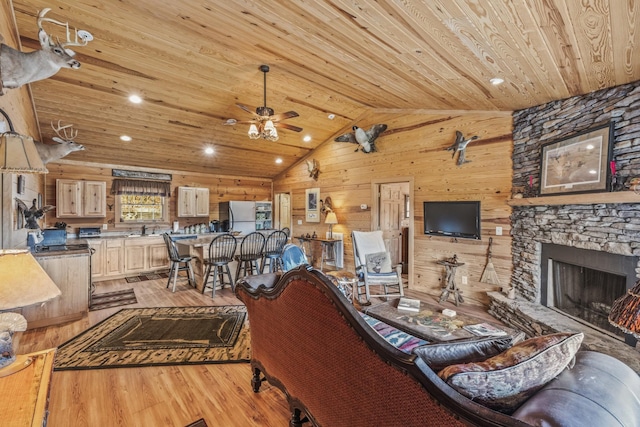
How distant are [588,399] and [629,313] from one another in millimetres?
385

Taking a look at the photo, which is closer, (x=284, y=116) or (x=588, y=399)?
(x=588, y=399)

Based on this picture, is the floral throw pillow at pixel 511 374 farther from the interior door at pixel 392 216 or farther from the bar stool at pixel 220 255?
the interior door at pixel 392 216

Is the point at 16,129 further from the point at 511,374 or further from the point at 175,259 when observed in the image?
the point at 511,374

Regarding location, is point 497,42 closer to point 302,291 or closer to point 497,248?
point 302,291

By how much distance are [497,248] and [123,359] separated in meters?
4.71

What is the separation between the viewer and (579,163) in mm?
2990

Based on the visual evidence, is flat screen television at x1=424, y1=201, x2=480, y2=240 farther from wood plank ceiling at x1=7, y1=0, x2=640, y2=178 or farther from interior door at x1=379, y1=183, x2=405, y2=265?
wood plank ceiling at x1=7, y1=0, x2=640, y2=178

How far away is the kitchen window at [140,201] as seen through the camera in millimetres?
6172

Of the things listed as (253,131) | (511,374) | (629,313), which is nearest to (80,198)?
(253,131)

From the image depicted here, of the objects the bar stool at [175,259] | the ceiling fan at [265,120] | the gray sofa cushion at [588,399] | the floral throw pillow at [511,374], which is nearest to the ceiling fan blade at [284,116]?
the ceiling fan at [265,120]

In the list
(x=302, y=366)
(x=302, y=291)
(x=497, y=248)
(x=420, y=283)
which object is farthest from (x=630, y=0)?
(x=420, y=283)

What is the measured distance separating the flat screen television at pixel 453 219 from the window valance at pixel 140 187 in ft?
18.9

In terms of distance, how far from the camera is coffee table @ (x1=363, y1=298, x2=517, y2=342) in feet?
7.16

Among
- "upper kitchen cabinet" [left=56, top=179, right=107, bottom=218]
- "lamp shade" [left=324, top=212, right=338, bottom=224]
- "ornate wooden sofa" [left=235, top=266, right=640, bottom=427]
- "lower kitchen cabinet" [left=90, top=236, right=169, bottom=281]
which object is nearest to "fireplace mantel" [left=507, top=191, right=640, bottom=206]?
"ornate wooden sofa" [left=235, top=266, right=640, bottom=427]
